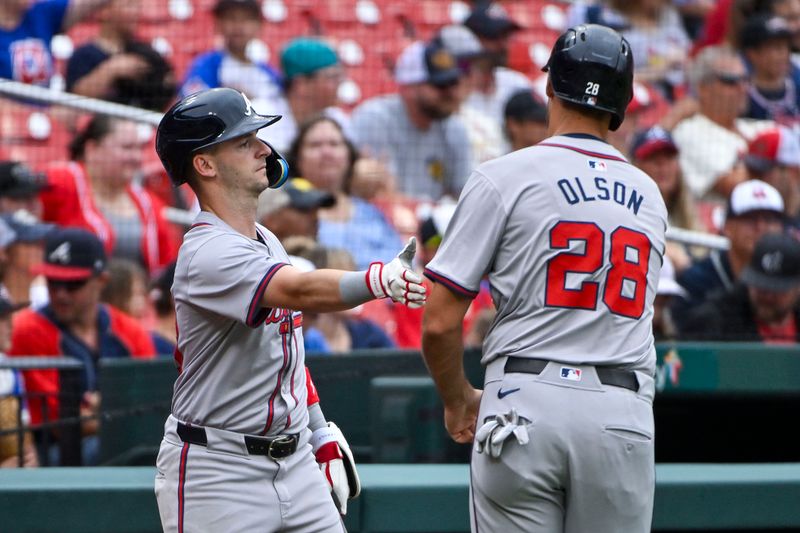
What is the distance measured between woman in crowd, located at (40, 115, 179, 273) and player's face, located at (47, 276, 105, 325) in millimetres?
826

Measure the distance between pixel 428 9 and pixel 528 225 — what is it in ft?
19.4

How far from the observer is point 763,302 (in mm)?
5297

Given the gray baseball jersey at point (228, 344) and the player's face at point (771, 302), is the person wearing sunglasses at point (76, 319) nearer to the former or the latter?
the gray baseball jersey at point (228, 344)

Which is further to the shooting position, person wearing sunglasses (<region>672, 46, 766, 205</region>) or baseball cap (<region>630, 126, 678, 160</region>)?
person wearing sunglasses (<region>672, 46, 766, 205</region>)

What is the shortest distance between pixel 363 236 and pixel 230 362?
348 centimetres

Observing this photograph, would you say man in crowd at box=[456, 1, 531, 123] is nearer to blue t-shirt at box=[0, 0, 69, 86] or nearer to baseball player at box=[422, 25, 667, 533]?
blue t-shirt at box=[0, 0, 69, 86]

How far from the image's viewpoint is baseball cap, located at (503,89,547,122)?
636 cm

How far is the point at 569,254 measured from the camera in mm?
2586

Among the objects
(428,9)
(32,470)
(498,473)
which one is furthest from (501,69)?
(498,473)

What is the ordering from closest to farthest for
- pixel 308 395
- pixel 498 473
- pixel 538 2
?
1. pixel 498 473
2. pixel 308 395
3. pixel 538 2

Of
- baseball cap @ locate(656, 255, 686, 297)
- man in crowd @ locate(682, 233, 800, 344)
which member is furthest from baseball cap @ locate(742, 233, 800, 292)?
baseball cap @ locate(656, 255, 686, 297)

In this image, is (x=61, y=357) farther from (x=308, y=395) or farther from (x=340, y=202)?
(x=308, y=395)

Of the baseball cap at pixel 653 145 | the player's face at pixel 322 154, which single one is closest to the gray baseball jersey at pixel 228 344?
the player's face at pixel 322 154

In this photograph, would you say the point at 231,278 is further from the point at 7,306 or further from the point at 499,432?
the point at 7,306
